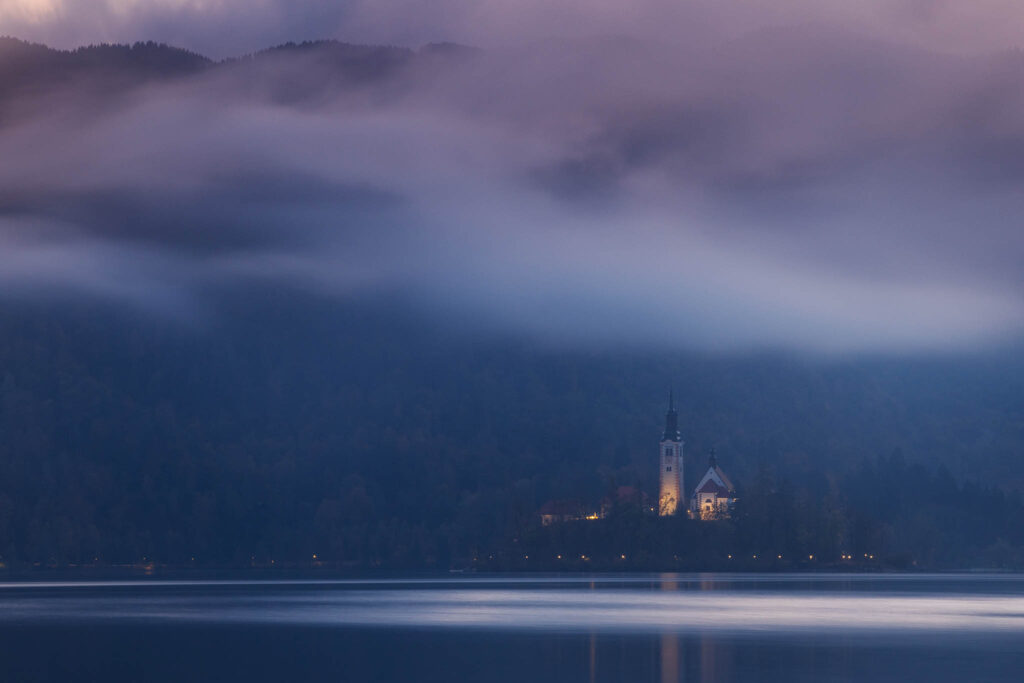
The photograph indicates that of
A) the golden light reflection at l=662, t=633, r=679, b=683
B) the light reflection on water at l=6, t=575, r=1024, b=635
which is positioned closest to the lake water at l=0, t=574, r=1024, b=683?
the golden light reflection at l=662, t=633, r=679, b=683

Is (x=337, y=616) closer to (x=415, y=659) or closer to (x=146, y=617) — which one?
(x=146, y=617)

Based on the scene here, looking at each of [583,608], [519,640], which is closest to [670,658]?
[519,640]

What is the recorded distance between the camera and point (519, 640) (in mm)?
84375

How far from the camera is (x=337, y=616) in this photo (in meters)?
112

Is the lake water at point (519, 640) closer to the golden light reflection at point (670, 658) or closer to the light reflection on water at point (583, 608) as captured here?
the golden light reflection at point (670, 658)

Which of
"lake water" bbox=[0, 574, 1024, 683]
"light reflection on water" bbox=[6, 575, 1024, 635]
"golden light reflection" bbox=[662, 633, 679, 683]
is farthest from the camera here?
"light reflection on water" bbox=[6, 575, 1024, 635]

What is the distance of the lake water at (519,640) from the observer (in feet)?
213

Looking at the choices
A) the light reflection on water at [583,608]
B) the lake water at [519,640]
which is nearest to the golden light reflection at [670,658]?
the lake water at [519,640]

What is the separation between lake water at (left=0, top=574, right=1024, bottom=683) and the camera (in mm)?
64812

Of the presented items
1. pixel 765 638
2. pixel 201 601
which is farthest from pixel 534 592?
pixel 765 638

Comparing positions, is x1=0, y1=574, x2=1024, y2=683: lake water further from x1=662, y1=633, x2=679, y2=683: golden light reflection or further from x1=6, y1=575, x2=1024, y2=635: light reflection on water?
x1=6, y1=575, x2=1024, y2=635: light reflection on water

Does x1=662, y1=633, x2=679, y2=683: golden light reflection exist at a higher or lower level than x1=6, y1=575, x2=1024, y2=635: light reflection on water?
lower

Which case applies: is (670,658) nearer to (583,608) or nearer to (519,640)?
(519,640)

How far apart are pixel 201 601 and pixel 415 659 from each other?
78.2 meters
